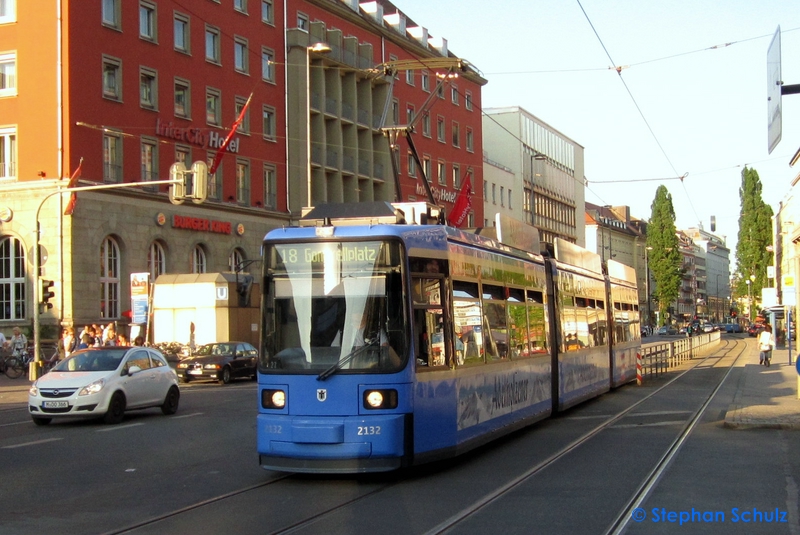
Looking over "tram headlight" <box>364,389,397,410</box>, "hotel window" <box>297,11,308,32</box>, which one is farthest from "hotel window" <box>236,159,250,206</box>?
"tram headlight" <box>364,389,397,410</box>

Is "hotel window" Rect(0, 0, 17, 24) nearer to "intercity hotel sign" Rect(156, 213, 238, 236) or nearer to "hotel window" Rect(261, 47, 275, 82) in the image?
"intercity hotel sign" Rect(156, 213, 238, 236)

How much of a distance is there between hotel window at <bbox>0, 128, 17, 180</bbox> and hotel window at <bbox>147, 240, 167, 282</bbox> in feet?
22.3

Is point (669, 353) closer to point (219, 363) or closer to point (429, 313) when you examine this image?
point (219, 363)

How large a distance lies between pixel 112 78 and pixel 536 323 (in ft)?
108

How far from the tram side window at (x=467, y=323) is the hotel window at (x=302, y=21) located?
155 ft

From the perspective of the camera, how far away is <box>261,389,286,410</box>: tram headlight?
10914 mm

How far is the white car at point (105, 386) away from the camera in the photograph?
19.0 meters

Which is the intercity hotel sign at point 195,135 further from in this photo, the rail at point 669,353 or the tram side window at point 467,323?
the tram side window at point 467,323

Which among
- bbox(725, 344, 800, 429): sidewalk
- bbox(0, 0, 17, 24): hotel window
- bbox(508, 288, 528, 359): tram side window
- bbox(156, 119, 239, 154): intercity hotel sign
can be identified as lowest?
bbox(725, 344, 800, 429): sidewalk

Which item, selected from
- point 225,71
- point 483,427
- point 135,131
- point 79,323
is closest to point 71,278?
point 79,323

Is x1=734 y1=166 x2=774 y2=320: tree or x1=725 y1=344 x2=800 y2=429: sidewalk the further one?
x1=734 y1=166 x2=774 y2=320: tree

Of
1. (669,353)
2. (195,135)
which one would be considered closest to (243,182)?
(195,135)

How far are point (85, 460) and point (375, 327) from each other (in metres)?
5.42

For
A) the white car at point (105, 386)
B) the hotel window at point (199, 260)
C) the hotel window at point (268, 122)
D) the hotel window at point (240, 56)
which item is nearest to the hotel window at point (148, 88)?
the hotel window at point (240, 56)
